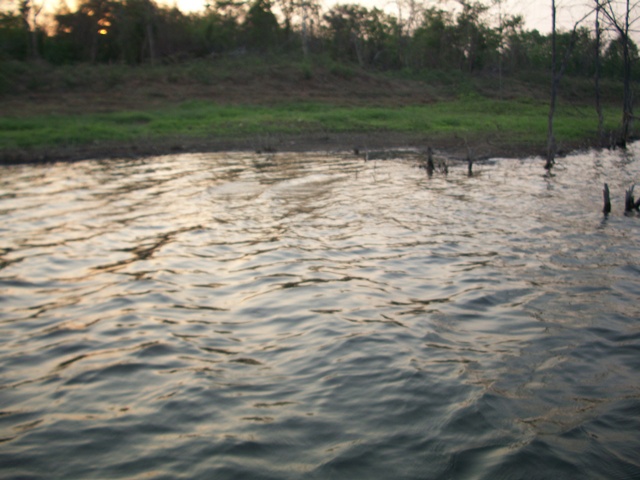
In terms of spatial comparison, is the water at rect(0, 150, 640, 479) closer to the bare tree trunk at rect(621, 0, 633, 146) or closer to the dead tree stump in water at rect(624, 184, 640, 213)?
the dead tree stump in water at rect(624, 184, 640, 213)

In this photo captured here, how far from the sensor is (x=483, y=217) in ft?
36.6

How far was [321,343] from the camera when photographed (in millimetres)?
5730

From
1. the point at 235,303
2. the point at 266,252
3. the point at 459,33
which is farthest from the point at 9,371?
the point at 459,33

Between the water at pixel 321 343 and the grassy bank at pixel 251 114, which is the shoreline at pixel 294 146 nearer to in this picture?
the grassy bank at pixel 251 114

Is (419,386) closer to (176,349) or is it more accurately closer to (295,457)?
(295,457)

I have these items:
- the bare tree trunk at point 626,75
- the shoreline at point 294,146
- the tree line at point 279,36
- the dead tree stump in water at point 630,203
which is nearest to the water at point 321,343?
the dead tree stump in water at point 630,203

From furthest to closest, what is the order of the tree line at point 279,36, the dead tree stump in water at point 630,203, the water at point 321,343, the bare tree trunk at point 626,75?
the tree line at point 279,36 → the bare tree trunk at point 626,75 → the dead tree stump in water at point 630,203 → the water at point 321,343

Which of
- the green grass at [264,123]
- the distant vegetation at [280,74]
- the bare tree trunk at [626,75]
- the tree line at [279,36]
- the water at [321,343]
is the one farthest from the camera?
the tree line at [279,36]

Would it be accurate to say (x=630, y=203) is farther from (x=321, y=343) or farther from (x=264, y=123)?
(x=264, y=123)

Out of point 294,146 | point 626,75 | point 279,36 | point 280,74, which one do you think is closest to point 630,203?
point 626,75

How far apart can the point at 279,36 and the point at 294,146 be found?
111 feet

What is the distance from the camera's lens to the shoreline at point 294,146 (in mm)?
20125

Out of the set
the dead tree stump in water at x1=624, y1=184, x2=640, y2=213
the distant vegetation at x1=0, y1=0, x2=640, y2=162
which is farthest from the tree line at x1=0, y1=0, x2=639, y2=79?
the dead tree stump in water at x1=624, y1=184, x2=640, y2=213

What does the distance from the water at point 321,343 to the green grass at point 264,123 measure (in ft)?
39.5
